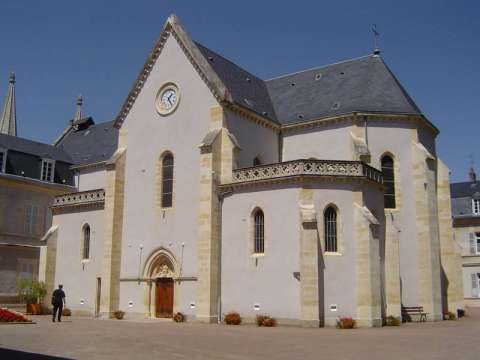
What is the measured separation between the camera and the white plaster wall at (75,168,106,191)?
130 feet

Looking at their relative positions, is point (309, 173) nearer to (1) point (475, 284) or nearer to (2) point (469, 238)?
(2) point (469, 238)

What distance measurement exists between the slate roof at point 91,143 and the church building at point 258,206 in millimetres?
7488

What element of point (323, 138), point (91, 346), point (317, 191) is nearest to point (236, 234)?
point (317, 191)

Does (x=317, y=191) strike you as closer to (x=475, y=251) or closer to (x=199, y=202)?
(x=199, y=202)

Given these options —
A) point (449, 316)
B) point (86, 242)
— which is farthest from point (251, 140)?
point (449, 316)

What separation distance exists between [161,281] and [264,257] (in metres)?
6.52

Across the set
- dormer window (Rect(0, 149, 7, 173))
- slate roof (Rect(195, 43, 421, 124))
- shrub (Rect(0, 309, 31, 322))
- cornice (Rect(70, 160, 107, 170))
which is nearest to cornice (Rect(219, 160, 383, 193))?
slate roof (Rect(195, 43, 421, 124))

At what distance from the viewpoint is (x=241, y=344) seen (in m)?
16.6

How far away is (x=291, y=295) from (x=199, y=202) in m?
6.75

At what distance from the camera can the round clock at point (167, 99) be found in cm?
3083

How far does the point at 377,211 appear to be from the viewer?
27.7 metres

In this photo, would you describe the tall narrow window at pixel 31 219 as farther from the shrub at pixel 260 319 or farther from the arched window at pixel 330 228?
the arched window at pixel 330 228

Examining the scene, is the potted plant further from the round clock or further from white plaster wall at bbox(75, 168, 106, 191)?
the round clock

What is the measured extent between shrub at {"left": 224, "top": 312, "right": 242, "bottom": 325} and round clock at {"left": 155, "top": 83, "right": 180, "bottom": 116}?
38.8 ft
